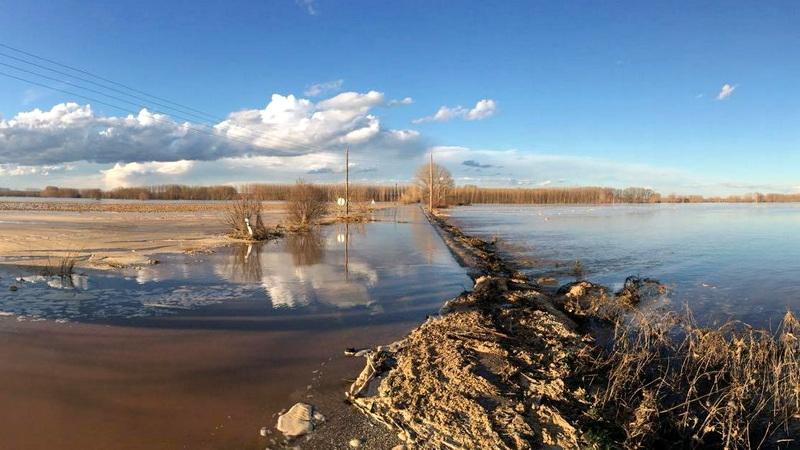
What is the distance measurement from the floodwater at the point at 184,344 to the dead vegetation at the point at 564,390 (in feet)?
2.96

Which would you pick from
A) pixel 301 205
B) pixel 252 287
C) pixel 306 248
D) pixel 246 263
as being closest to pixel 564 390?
pixel 252 287

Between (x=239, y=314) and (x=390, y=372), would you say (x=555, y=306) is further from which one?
(x=239, y=314)

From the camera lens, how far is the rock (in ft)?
13.7

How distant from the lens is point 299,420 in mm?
4344

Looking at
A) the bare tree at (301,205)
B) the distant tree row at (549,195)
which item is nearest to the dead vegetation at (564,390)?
the bare tree at (301,205)

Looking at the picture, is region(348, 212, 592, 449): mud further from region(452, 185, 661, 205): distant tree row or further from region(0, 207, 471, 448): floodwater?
region(452, 185, 661, 205): distant tree row

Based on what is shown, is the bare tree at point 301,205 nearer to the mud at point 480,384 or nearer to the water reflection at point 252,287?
the water reflection at point 252,287

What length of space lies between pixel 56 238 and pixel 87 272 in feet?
34.1

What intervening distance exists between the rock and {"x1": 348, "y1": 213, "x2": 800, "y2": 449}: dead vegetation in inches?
18.6

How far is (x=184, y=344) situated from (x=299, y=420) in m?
3.26

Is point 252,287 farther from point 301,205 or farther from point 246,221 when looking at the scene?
point 301,205

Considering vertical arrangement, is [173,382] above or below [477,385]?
below

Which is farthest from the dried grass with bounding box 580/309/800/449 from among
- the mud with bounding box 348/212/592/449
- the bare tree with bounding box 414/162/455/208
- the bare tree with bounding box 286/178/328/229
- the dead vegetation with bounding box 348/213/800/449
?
the bare tree with bounding box 414/162/455/208

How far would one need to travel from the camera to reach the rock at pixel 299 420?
4184 millimetres
